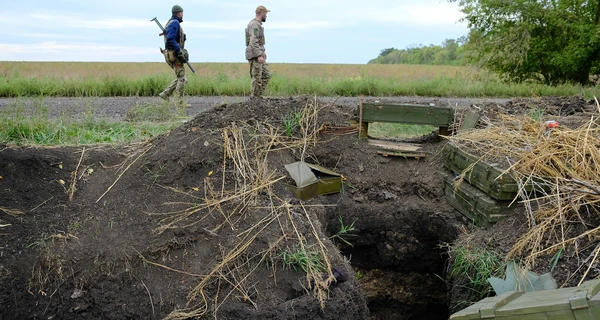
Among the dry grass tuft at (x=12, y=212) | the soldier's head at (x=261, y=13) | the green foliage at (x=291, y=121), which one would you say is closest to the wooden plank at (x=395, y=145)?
the green foliage at (x=291, y=121)

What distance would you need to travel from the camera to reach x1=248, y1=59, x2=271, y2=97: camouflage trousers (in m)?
10.2

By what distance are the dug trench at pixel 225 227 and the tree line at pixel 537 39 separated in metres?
14.1

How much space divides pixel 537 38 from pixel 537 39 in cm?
5

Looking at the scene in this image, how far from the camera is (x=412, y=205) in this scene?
5871 mm

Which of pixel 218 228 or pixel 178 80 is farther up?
pixel 178 80

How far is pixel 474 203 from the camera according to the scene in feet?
17.1

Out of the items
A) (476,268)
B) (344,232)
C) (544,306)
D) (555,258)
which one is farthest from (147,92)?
(544,306)

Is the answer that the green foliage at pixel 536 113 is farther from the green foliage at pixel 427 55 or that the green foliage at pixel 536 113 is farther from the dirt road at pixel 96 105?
the green foliage at pixel 427 55

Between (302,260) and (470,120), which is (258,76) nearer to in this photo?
(470,120)

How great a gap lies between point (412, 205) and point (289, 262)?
1836 mm

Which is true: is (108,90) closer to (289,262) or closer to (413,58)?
(289,262)

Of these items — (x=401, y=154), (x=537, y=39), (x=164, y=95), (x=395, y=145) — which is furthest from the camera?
(x=537, y=39)

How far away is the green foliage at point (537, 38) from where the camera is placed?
18703 mm

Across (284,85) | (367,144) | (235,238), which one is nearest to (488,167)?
(367,144)
